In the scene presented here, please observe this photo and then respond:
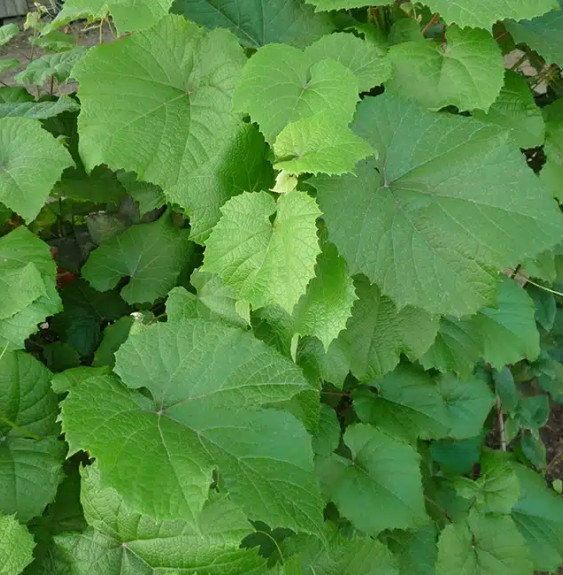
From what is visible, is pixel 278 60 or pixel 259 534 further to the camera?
pixel 259 534

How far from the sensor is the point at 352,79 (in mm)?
1006

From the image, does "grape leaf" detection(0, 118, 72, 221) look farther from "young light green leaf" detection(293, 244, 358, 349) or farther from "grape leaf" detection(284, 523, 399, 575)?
"grape leaf" detection(284, 523, 399, 575)

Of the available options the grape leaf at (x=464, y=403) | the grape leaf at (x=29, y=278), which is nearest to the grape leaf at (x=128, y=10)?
the grape leaf at (x=29, y=278)

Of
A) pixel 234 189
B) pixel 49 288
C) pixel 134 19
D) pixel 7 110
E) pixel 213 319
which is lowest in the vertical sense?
pixel 213 319

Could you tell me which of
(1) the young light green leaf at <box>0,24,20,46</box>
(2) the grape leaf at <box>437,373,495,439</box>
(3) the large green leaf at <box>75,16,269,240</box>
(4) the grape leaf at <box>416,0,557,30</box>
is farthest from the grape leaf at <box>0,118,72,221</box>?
(2) the grape leaf at <box>437,373,495,439</box>

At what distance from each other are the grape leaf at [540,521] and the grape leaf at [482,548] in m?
0.26

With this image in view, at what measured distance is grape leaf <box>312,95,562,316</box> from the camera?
102cm

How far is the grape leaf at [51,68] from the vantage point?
1.32m

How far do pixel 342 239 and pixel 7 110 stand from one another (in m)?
0.73

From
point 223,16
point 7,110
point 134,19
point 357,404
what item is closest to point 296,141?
point 134,19

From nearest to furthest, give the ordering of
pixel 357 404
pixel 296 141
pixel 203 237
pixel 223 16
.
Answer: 1. pixel 296 141
2. pixel 203 237
3. pixel 223 16
4. pixel 357 404

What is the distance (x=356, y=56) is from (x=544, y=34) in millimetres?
434

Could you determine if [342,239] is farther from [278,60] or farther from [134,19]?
[134,19]

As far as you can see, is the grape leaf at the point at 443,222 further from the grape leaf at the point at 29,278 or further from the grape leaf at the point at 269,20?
the grape leaf at the point at 29,278
